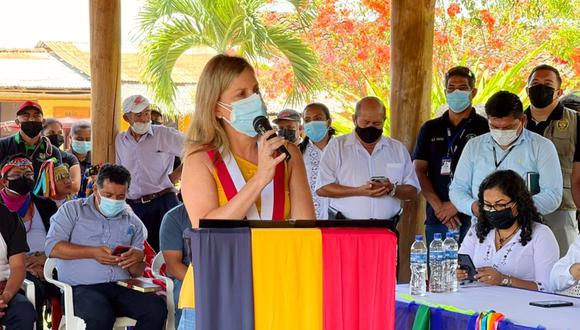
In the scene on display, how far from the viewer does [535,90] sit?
259 inches

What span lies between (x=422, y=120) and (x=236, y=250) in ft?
17.1

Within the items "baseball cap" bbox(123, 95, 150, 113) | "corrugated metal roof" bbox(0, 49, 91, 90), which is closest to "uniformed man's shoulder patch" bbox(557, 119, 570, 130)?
"baseball cap" bbox(123, 95, 150, 113)

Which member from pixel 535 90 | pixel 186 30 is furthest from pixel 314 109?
pixel 186 30

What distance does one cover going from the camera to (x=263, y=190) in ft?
10.6

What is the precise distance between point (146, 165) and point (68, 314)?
8.03 ft

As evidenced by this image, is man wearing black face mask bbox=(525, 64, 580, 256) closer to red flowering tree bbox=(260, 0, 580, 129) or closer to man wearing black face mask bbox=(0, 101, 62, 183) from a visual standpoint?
man wearing black face mask bbox=(0, 101, 62, 183)

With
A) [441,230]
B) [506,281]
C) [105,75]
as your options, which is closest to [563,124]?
[441,230]

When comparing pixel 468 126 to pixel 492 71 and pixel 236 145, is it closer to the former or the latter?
pixel 236 145

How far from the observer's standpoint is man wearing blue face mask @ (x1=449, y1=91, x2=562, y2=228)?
5.88 meters

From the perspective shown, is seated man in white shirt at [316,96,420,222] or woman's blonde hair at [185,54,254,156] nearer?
woman's blonde hair at [185,54,254,156]

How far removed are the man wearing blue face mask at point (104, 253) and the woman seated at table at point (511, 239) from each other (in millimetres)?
2391

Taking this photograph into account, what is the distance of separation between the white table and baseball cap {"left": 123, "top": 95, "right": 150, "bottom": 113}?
4.26 meters

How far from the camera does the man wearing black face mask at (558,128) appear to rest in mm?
6531

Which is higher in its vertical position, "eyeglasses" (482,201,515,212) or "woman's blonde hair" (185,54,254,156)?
"woman's blonde hair" (185,54,254,156)
